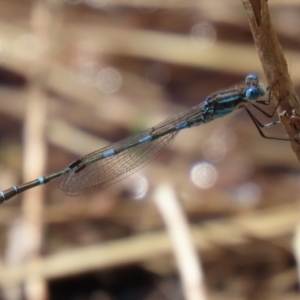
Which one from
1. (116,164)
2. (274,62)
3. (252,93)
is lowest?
(274,62)

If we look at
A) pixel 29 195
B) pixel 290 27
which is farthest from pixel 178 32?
pixel 29 195

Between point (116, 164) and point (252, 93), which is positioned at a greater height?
point (116, 164)

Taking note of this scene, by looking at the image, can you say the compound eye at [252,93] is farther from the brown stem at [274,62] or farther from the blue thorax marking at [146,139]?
the brown stem at [274,62]

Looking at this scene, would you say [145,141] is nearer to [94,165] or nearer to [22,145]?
[94,165]

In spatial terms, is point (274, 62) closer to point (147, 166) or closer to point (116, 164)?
point (116, 164)

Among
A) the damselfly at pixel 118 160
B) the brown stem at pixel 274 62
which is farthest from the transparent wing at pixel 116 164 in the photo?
the brown stem at pixel 274 62

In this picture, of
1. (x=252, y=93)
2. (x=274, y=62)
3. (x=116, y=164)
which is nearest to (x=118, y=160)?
(x=116, y=164)
